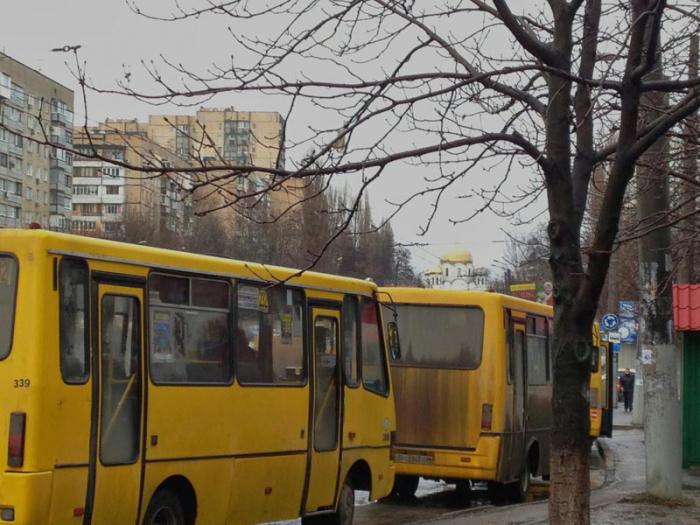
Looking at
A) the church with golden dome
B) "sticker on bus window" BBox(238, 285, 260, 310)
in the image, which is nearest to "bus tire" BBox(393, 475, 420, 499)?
"sticker on bus window" BBox(238, 285, 260, 310)

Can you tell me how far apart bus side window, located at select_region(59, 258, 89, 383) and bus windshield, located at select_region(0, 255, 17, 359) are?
1.11 feet

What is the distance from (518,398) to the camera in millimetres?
16422

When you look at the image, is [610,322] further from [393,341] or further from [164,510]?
[164,510]

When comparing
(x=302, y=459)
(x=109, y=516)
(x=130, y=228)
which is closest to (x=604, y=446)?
(x=302, y=459)

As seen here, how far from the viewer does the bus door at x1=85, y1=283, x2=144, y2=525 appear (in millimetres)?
8680

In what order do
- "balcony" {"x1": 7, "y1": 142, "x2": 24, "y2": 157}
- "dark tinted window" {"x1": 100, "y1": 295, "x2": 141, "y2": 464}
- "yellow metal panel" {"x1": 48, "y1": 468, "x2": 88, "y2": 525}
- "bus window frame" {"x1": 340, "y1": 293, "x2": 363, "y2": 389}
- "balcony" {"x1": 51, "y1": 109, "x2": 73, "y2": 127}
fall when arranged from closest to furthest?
"yellow metal panel" {"x1": 48, "y1": 468, "x2": 88, "y2": 525}
"dark tinted window" {"x1": 100, "y1": 295, "x2": 141, "y2": 464}
"bus window frame" {"x1": 340, "y1": 293, "x2": 363, "y2": 389}
"balcony" {"x1": 51, "y1": 109, "x2": 73, "y2": 127}
"balcony" {"x1": 7, "y1": 142, "x2": 24, "y2": 157}

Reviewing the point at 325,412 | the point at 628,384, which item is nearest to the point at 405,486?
the point at 325,412

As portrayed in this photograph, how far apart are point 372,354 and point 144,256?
460 cm

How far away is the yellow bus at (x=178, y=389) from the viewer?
8273 millimetres

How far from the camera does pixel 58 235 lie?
27.9 ft

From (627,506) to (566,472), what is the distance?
7.43m

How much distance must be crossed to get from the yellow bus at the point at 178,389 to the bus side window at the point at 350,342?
0.02 metres

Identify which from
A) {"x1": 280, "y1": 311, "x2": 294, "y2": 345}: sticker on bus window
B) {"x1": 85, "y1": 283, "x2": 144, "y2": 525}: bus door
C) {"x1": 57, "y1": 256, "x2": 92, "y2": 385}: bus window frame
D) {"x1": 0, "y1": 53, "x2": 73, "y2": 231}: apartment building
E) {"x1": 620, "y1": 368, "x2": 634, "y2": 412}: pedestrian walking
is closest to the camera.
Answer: {"x1": 57, "y1": 256, "x2": 92, "y2": 385}: bus window frame

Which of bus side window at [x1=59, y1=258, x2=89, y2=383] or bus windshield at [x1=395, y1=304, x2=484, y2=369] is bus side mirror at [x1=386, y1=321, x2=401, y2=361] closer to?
bus windshield at [x1=395, y1=304, x2=484, y2=369]
